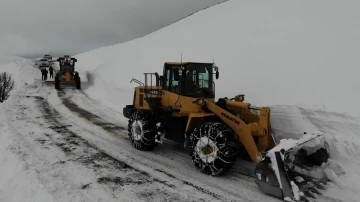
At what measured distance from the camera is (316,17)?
49.4ft

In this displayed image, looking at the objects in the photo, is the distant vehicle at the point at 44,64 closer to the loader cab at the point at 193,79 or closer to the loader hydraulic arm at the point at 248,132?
the loader cab at the point at 193,79

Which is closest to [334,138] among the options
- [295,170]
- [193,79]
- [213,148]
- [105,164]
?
[295,170]

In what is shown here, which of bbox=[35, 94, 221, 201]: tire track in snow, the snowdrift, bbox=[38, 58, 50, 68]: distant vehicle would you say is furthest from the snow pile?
bbox=[38, 58, 50, 68]: distant vehicle

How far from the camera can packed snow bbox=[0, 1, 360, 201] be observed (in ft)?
19.9

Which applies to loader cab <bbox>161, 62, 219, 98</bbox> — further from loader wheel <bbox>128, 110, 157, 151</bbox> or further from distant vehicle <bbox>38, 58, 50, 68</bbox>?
distant vehicle <bbox>38, 58, 50, 68</bbox>

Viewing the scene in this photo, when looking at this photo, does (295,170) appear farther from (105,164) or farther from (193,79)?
(105,164)

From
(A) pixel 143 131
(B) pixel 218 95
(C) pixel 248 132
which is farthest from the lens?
(B) pixel 218 95

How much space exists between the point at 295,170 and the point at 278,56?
786cm

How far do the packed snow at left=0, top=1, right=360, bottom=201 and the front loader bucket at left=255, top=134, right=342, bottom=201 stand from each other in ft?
0.64

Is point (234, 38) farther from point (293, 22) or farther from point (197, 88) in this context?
point (197, 88)

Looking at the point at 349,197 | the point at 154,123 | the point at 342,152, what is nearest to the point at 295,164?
the point at 349,197

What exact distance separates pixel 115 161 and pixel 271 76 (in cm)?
684

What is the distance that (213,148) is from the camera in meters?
6.47

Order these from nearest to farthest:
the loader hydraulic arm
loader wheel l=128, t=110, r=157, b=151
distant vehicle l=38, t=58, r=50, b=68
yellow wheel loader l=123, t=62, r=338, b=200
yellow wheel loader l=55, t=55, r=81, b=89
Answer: yellow wheel loader l=123, t=62, r=338, b=200
the loader hydraulic arm
loader wheel l=128, t=110, r=157, b=151
yellow wheel loader l=55, t=55, r=81, b=89
distant vehicle l=38, t=58, r=50, b=68
